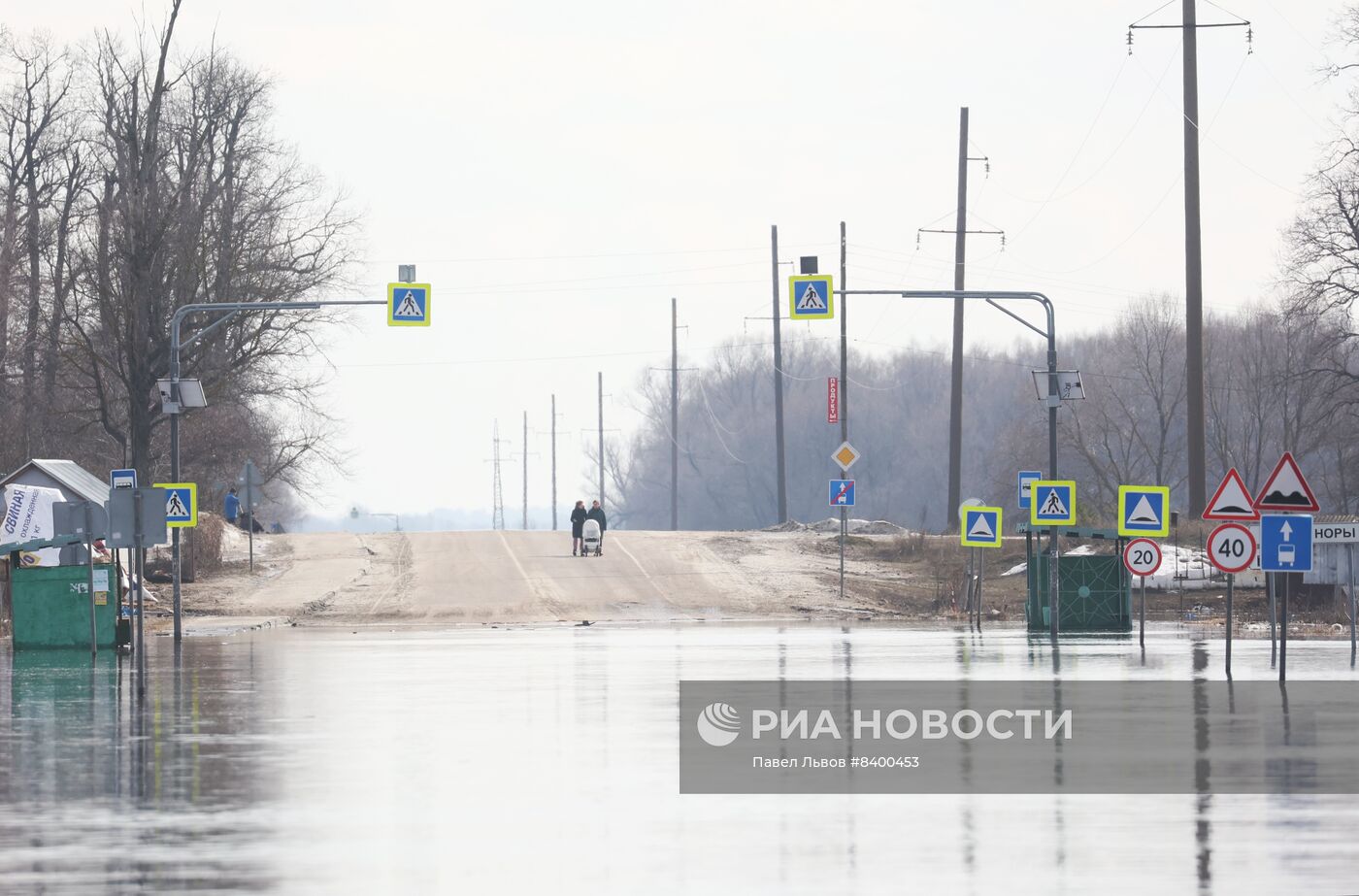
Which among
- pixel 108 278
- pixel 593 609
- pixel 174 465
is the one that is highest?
pixel 108 278

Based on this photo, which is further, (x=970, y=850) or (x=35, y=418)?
(x=35, y=418)

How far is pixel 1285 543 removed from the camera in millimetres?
24344

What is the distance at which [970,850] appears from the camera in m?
11.6

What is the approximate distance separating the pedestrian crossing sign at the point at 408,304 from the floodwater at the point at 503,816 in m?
14.7

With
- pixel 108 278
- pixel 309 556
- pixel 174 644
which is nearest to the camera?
pixel 174 644

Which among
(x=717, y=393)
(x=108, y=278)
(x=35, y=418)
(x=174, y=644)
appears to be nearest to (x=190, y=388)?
(x=174, y=644)

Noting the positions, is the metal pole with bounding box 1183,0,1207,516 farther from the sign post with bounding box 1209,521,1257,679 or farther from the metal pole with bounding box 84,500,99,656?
the metal pole with bounding box 84,500,99,656

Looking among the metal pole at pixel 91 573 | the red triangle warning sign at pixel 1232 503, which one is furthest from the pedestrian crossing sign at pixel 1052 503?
the metal pole at pixel 91 573

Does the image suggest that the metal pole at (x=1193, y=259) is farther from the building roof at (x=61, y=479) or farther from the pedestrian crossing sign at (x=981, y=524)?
the building roof at (x=61, y=479)

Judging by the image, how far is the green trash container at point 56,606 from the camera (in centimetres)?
3522

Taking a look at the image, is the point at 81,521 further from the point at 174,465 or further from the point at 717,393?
the point at 717,393

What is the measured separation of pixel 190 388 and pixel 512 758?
2275cm

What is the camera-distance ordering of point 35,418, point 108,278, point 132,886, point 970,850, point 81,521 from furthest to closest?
point 35,418 < point 108,278 < point 81,521 < point 970,850 < point 132,886

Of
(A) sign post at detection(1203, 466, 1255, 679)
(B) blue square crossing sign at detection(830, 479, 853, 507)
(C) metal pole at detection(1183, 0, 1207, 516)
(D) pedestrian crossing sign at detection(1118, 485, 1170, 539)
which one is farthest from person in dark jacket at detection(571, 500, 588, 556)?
(A) sign post at detection(1203, 466, 1255, 679)
